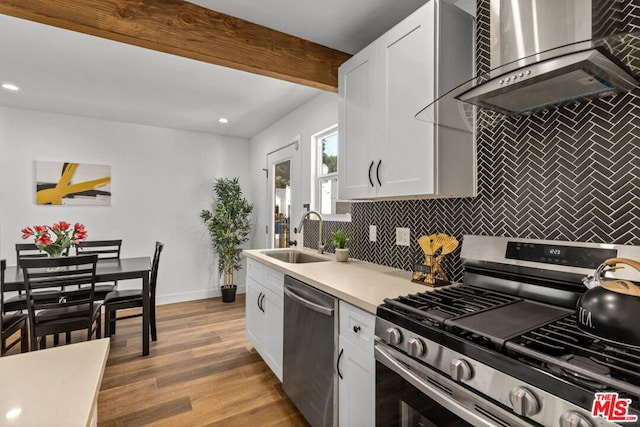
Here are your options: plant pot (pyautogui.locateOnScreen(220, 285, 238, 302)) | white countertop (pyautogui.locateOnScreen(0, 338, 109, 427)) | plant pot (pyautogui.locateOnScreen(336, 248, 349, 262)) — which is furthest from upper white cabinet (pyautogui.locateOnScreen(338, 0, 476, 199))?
plant pot (pyautogui.locateOnScreen(220, 285, 238, 302))

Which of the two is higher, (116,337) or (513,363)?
(513,363)

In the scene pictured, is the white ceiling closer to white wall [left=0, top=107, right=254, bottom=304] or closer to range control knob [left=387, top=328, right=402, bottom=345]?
white wall [left=0, top=107, right=254, bottom=304]

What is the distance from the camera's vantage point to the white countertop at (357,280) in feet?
4.53

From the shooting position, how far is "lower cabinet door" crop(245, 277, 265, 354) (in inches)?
97.8

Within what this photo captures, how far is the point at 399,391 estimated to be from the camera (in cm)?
108

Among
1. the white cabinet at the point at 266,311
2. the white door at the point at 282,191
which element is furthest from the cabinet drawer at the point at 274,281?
the white door at the point at 282,191

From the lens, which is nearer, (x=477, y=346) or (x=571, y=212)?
(x=477, y=346)

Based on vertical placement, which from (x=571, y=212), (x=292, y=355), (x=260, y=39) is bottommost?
(x=292, y=355)

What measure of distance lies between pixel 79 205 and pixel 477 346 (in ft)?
15.1

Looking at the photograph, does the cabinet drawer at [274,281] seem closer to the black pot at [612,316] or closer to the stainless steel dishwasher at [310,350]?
the stainless steel dishwasher at [310,350]

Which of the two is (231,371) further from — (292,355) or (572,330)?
(572,330)

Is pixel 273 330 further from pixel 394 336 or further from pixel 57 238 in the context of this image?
pixel 57 238

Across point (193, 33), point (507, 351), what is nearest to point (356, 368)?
point (507, 351)

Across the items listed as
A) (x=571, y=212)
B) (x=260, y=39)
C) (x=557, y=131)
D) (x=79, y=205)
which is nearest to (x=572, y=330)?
(x=571, y=212)
